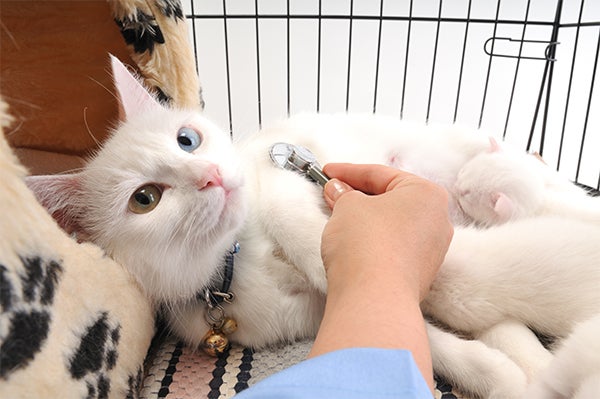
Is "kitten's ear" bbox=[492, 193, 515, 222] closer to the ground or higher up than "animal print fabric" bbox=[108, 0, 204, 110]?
closer to the ground

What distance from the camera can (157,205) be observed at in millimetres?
679

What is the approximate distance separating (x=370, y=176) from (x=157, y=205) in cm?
37

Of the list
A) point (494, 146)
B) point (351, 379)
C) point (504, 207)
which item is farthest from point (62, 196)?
point (494, 146)

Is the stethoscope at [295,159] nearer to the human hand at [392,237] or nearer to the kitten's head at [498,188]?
the human hand at [392,237]

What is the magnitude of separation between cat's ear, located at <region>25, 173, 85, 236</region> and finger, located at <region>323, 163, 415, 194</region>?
0.47 m

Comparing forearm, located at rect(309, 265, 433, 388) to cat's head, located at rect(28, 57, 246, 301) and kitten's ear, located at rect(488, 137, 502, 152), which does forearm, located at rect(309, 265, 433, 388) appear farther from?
kitten's ear, located at rect(488, 137, 502, 152)

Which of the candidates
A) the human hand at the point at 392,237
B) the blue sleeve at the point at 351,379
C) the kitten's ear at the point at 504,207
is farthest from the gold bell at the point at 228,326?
the kitten's ear at the point at 504,207

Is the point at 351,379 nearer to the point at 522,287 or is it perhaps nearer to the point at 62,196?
the point at 522,287

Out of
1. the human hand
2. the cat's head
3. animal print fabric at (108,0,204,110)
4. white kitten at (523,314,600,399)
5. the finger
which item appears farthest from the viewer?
animal print fabric at (108,0,204,110)

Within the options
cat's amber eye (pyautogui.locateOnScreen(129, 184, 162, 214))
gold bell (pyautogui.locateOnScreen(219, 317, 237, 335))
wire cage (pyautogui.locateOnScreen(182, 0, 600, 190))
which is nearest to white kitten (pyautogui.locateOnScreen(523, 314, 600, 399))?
gold bell (pyautogui.locateOnScreen(219, 317, 237, 335))

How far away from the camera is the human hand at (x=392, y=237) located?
562 millimetres

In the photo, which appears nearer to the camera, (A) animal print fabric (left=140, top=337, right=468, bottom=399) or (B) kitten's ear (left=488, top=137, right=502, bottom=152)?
(A) animal print fabric (left=140, top=337, right=468, bottom=399)

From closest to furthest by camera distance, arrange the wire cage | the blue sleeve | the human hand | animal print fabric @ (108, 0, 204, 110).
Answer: the blue sleeve → the human hand → animal print fabric @ (108, 0, 204, 110) → the wire cage

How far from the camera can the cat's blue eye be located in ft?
2.53
